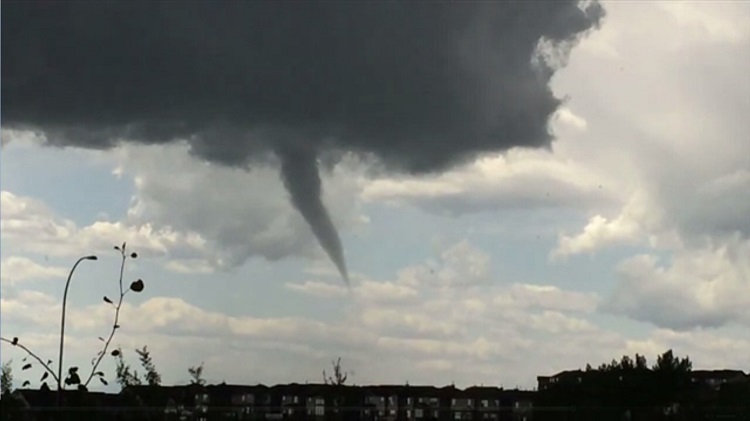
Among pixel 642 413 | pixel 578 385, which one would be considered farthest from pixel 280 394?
pixel 578 385

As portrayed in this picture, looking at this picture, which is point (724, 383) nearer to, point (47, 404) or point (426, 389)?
point (426, 389)

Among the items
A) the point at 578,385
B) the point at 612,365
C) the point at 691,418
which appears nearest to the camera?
the point at 691,418

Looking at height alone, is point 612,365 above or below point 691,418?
above

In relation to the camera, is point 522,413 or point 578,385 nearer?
point 522,413

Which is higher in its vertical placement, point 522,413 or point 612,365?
point 612,365

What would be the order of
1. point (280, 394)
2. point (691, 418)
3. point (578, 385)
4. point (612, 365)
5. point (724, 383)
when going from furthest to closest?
point (612, 365)
point (724, 383)
point (578, 385)
point (280, 394)
point (691, 418)

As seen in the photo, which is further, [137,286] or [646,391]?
[646,391]

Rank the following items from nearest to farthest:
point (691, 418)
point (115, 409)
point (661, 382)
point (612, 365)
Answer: point (115, 409) < point (691, 418) < point (661, 382) < point (612, 365)

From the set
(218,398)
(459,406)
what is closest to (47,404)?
(218,398)

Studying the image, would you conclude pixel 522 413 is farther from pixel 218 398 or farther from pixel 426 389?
pixel 218 398
